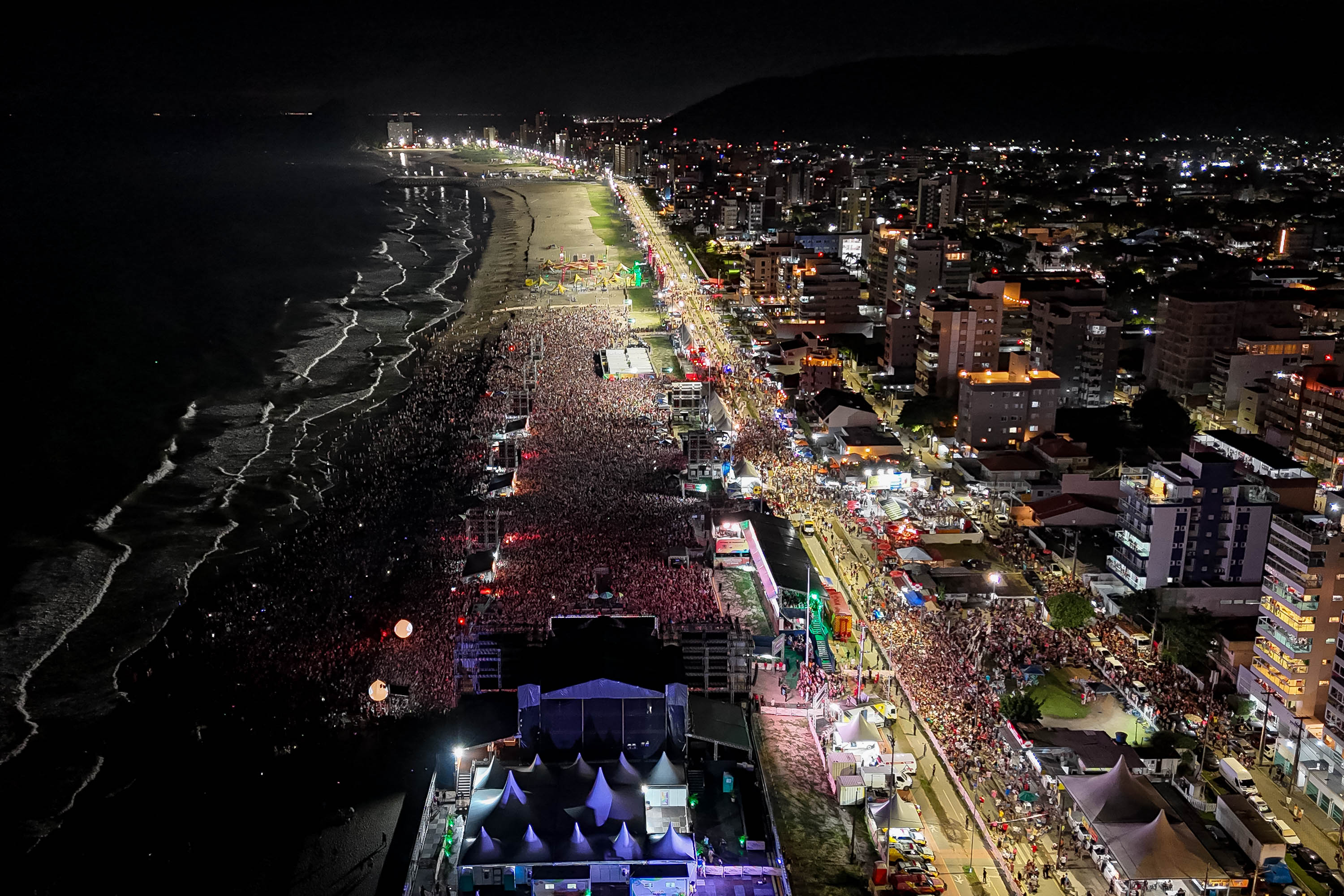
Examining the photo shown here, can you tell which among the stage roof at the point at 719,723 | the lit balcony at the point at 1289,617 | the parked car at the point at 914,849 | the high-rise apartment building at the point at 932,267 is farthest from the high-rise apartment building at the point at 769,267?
the parked car at the point at 914,849

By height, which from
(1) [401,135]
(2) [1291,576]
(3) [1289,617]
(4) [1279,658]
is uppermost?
(1) [401,135]

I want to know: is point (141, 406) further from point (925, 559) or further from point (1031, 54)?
point (1031, 54)

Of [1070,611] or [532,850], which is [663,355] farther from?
[532,850]

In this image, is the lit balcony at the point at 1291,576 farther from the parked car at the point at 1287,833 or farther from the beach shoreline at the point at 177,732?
the beach shoreline at the point at 177,732

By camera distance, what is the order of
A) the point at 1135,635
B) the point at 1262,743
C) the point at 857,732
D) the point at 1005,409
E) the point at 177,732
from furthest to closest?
the point at 1005,409 → the point at 1135,635 → the point at 177,732 → the point at 1262,743 → the point at 857,732

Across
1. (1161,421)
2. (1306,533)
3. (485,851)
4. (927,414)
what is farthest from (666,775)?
(1161,421)

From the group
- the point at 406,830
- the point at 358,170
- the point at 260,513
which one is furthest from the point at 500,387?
the point at 358,170

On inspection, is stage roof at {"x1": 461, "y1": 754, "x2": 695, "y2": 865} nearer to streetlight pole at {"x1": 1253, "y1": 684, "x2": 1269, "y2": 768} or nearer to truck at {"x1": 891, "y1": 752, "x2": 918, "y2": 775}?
truck at {"x1": 891, "y1": 752, "x2": 918, "y2": 775}

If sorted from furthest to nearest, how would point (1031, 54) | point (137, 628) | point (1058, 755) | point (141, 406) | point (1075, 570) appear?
point (1031, 54) → point (141, 406) → point (1075, 570) → point (137, 628) → point (1058, 755)
